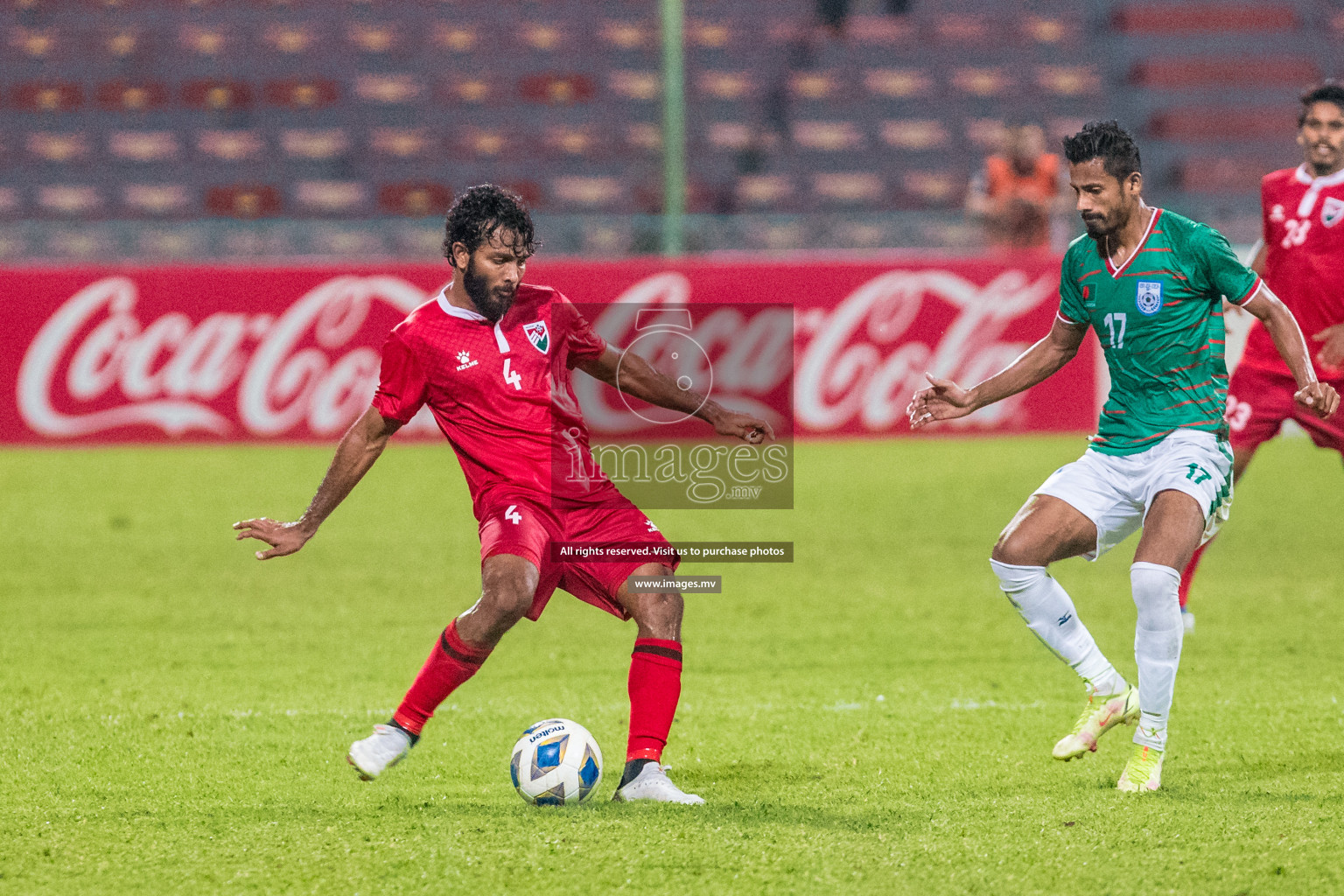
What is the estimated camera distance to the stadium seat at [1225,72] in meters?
19.2

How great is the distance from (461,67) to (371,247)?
652 centimetres

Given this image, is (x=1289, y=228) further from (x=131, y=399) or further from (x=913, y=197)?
(x=913, y=197)

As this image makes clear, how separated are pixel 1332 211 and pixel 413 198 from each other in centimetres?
1318

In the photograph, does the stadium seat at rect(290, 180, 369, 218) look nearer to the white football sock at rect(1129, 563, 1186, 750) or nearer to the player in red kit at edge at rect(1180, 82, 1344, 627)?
the player in red kit at edge at rect(1180, 82, 1344, 627)

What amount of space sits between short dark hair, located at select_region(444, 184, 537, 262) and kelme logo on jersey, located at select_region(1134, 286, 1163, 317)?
1.88m

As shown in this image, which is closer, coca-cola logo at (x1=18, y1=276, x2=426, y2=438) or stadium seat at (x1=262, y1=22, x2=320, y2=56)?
coca-cola logo at (x1=18, y1=276, x2=426, y2=438)

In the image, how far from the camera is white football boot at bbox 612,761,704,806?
4633 mm

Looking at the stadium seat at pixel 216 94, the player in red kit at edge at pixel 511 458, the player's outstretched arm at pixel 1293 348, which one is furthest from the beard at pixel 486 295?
the stadium seat at pixel 216 94

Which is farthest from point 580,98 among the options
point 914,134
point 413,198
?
point 914,134

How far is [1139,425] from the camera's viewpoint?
199 inches

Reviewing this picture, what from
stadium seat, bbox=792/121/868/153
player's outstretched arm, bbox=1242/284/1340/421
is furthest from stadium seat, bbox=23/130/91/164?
player's outstretched arm, bbox=1242/284/1340/421

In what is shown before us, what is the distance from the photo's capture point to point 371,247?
13734 mm

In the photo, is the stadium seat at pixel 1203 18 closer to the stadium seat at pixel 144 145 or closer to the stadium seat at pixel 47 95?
the stadium seat at pixel 144 145

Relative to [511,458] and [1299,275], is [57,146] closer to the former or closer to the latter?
[1299,275]
